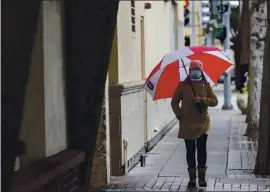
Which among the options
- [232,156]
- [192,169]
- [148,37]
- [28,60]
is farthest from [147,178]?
[28,60]

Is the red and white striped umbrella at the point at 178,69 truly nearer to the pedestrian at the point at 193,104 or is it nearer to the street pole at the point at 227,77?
the pedestrian at the point at 193,104

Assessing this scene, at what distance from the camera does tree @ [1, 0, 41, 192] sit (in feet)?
13.8

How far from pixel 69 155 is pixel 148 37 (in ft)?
26.7

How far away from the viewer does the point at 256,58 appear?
49.3 feet

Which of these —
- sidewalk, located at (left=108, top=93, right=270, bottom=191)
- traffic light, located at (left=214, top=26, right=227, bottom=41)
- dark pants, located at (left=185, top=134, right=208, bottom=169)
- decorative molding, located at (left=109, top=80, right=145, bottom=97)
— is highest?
traffic light, located at (left=214, top=26, right=227, bottom=41)

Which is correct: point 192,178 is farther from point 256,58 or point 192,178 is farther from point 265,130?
point 256,58

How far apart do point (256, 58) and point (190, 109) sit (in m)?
6.49

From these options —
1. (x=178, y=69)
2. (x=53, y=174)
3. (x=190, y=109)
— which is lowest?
(x=53, y=174)

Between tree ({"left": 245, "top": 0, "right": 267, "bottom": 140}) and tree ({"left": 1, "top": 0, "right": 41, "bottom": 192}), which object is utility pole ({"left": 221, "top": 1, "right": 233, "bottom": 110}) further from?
tree ({"left": 1, "top": 0, "right": 41, "bottom": 192})

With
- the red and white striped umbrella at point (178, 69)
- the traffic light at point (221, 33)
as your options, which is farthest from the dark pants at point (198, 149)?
the traffic light at point (221, 33)

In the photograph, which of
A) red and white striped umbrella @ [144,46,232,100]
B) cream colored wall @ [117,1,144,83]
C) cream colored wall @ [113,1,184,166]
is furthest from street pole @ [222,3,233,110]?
red and white striped umbrella @ [144,46,232,100]

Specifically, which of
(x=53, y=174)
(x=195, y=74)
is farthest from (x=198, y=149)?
(x=53, y=174)

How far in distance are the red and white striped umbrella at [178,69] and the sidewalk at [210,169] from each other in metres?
1.26

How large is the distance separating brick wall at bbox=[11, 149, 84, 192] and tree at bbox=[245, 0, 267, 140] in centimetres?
790
